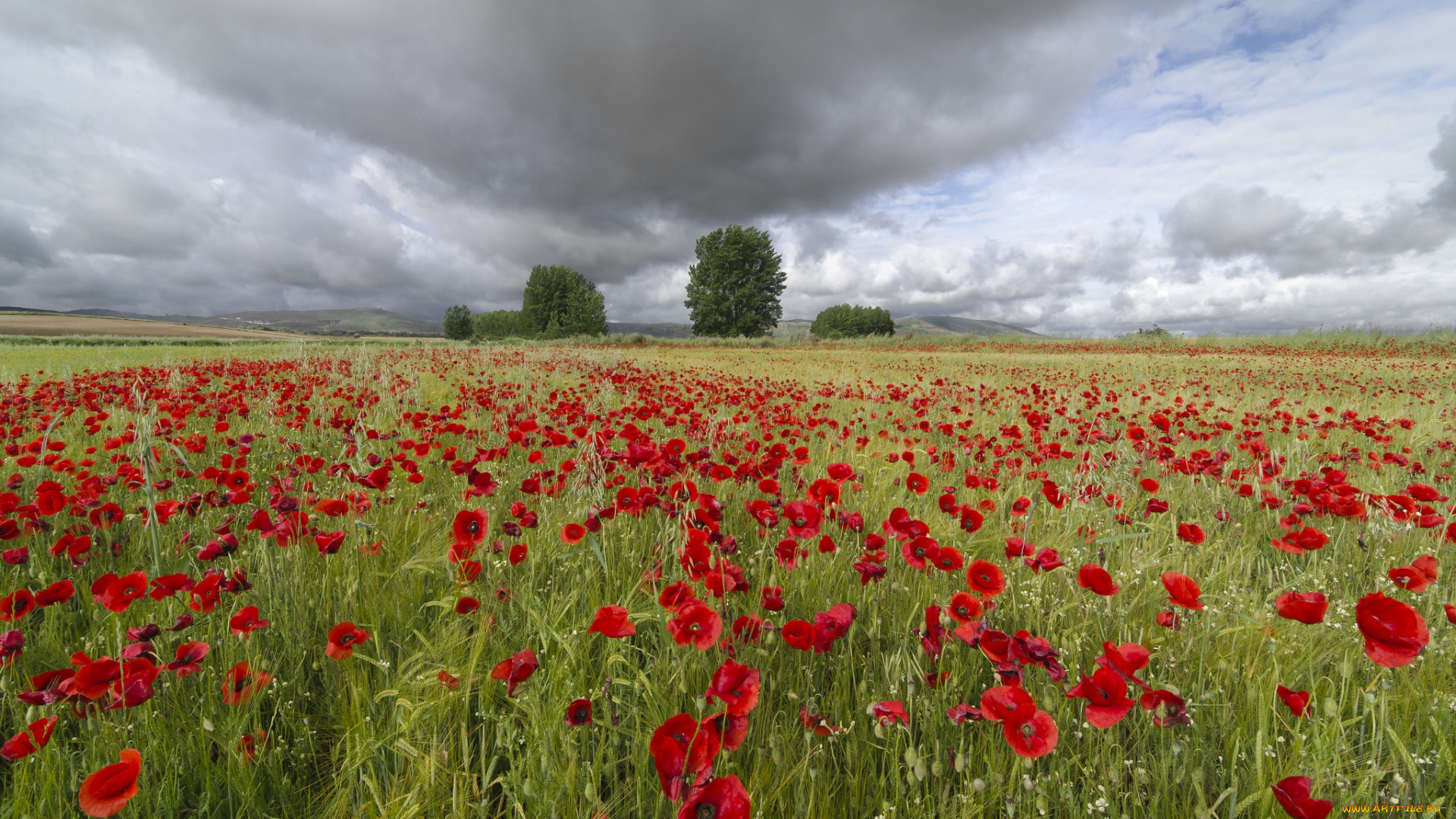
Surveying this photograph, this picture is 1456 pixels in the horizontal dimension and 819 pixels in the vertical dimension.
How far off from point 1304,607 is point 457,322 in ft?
340

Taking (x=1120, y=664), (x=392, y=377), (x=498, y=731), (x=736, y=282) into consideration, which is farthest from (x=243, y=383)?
(x=736, y=282)

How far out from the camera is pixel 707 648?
3.55ft

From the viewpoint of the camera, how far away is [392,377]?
→ 7.10 metres

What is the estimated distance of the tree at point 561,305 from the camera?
53031 millimetres

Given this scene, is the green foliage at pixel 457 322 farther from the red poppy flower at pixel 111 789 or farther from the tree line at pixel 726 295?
the red poppy flower at pixel 111 789

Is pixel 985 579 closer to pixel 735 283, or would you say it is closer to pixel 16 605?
pixel 16 605

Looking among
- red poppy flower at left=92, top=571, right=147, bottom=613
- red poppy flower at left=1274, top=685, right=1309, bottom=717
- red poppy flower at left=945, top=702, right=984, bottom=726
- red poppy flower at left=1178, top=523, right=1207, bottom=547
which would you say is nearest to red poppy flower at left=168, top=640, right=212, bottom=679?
red poppy flower at left=92, top=571, right=147, bottom=613

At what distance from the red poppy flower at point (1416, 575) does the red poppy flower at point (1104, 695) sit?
0.99m

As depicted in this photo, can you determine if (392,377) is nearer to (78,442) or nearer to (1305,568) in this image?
(78,442)

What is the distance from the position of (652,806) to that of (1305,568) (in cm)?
281

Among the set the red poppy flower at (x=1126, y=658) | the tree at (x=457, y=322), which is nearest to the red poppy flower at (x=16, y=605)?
the red poppy flower at (x=1126, y=658)

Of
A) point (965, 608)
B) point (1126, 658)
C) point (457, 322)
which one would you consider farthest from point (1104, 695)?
point (457, 322)

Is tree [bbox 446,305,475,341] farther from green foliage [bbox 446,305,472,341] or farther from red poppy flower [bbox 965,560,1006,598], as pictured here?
red poppy flower [bbox 965,560,1006,598]

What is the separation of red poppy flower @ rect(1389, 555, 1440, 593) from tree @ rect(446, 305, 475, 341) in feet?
330
